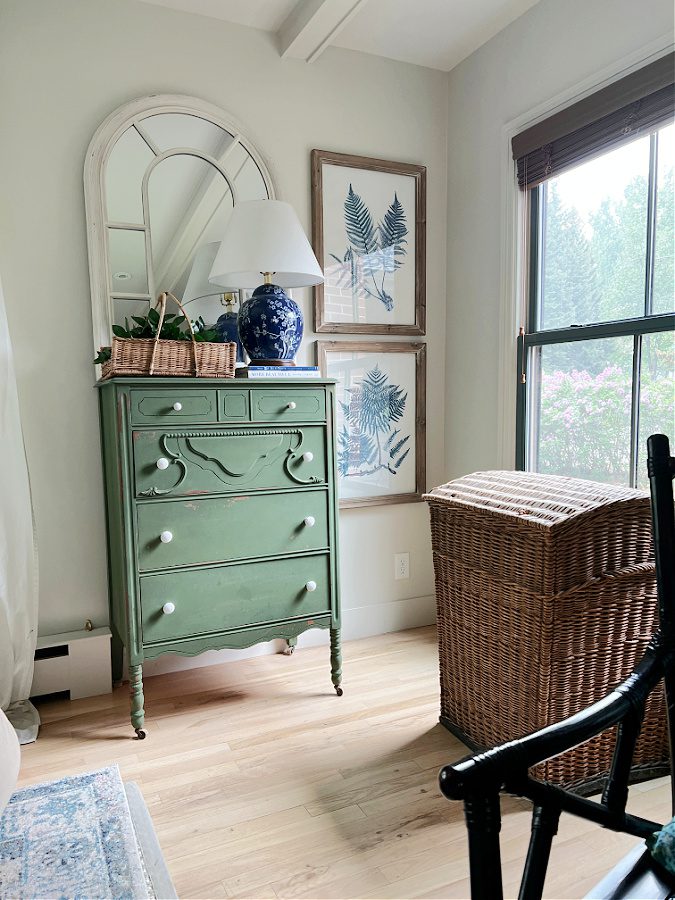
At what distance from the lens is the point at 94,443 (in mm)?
2439

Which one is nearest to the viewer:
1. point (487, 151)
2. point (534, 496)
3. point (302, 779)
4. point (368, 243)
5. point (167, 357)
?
point (534, 496)

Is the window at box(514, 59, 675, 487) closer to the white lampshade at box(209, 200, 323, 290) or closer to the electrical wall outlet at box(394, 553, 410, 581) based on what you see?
the electrical wall outlet at box(394, 553, 410, 581)

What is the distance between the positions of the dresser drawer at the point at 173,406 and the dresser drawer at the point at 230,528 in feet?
0.87

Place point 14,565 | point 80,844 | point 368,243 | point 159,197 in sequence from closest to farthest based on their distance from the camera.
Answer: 1. point 80,844
2. point 14,565
3. point 159,197
4. point 368,243

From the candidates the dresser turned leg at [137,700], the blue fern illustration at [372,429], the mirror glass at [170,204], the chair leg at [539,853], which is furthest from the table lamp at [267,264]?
the chair leg at [539,853]

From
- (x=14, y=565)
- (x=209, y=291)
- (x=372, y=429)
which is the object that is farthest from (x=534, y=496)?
(x=14, y=565)

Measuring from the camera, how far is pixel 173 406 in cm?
Result: 207

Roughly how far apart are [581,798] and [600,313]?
1.84 m

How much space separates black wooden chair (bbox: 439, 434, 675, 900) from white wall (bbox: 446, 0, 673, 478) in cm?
174

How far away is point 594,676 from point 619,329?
3.70 feet

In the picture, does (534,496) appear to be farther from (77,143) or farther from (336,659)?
(77,143)

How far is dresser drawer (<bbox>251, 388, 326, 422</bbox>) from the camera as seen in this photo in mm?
2189

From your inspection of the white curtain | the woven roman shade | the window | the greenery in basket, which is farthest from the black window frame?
the white curtain

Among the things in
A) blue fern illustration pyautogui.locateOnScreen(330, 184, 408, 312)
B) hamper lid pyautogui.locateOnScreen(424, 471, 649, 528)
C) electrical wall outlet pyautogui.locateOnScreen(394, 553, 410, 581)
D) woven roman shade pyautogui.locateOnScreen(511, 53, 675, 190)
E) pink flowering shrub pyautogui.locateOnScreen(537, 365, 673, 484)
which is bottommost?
electrical wall outlet pyautogui.locateOnScreen(394, 553, 410, 581)
